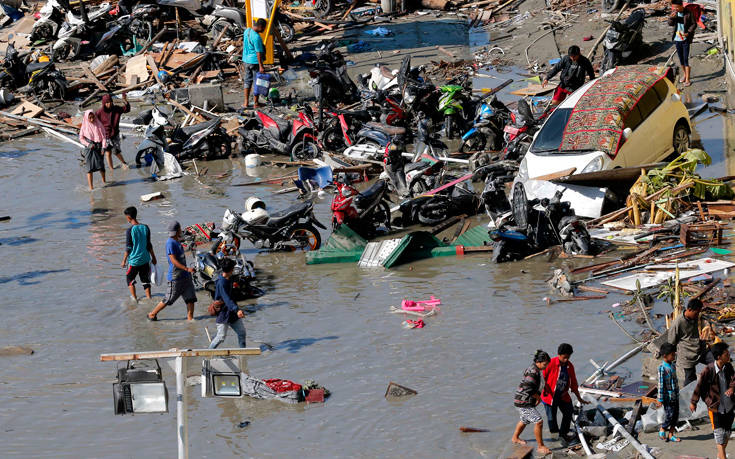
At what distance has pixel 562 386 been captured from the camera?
913 centimetres

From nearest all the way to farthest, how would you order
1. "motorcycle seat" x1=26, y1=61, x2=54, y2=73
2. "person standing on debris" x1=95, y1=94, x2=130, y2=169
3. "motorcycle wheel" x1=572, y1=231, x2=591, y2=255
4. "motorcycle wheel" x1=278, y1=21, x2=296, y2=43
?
"motorcycle wheel" x1=572, y1=231, x2=591, y2=255, "person standing on debris" x1=95, y1=94, x2=130, y2=169, "motorcycle seat" x1=26, y1=61, x2=54, y2=73, "motorcycle wheel" x1=278, y1=21, x2=296, y2=43

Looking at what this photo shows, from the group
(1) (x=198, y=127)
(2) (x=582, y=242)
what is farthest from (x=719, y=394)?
(1) (x=198, y=127)

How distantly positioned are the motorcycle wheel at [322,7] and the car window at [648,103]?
57.2 feet

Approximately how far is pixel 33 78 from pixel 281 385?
19985 mm

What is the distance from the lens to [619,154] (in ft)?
52.5

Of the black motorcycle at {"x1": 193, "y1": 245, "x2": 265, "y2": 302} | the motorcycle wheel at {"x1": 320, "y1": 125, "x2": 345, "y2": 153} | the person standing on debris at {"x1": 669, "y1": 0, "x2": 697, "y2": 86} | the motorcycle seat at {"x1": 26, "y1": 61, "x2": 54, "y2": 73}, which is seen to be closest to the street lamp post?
the black motorcycle at {"x1": 193, "y1": 245, "x2": 265, "y2": 302}

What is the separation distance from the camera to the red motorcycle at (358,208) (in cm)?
1589

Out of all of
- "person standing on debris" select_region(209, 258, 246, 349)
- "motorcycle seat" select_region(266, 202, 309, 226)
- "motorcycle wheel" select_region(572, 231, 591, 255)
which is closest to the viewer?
"person standing on debris" select_region(209, 258, 246, 349)

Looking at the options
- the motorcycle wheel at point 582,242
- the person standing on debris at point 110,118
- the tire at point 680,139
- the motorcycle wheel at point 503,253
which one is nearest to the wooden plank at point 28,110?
the person standing on debris at point 110,118

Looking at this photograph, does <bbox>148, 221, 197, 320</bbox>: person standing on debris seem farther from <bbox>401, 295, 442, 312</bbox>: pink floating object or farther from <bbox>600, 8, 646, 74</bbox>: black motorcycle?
<bbox>600, 8, 646, 74</bbox>: black motorcycle

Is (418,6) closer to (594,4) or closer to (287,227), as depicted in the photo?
(594,4)

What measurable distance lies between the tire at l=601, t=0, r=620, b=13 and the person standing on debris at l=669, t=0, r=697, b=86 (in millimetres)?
5320

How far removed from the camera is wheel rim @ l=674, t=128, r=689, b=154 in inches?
693

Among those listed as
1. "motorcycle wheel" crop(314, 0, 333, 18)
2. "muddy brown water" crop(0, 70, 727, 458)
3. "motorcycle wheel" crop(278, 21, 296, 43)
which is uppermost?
"motorcycle wheel" crop(314, 0, 333, 18)
